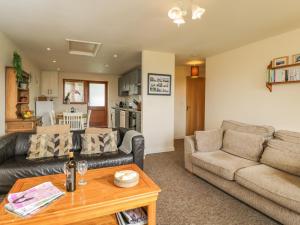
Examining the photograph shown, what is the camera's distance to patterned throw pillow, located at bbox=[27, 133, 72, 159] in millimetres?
2531

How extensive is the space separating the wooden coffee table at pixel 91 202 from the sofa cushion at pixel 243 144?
1.71 m

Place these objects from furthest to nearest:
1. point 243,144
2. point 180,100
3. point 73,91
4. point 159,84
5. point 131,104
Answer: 1. point 73,91
2. point 131,104
3. point 180,100
4. point 159,84
5. point 243,144

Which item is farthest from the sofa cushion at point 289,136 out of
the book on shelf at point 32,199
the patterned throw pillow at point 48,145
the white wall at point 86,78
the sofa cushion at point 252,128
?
the white wall at point 86,78

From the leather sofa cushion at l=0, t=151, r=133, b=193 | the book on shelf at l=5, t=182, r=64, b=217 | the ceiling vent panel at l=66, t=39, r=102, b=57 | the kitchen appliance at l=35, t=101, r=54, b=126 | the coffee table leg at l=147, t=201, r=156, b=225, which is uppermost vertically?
the ceiling vent panel at l=66, t=39, r=102, b=57

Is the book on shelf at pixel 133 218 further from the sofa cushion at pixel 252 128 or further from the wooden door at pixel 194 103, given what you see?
the wooden door at pixel 194 103

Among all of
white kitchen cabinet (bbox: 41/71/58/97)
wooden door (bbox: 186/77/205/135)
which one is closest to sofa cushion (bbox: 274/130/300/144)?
wooden door (bbox: 186/77/205/135)

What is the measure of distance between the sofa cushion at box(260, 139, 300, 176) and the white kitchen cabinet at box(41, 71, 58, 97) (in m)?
6.78

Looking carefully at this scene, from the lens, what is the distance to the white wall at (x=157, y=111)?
4164 mm

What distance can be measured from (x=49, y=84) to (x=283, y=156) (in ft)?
23.5

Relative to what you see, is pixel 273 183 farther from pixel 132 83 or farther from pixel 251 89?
pixel 132 83

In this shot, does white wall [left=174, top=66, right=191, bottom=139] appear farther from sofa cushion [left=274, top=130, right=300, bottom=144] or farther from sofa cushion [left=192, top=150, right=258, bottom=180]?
sofa cushion [left=274, top=130, right=300, bottom=144]

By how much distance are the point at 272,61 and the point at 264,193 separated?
2.27 metres

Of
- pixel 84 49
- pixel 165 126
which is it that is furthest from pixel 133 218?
pixel 84 49

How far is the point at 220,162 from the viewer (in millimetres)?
2508
